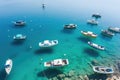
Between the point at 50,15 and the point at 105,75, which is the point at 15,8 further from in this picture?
the point at 105,75

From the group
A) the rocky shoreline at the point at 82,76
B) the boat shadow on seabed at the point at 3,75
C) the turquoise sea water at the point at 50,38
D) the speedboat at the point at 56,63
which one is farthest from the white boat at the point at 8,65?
the rocky shoreline at the point at 82,76

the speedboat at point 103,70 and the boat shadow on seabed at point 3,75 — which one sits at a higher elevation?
the speedboat at point 103,70

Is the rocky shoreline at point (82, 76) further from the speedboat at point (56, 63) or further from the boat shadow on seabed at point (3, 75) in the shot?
the boat shadow on seabed at point (3, 75)

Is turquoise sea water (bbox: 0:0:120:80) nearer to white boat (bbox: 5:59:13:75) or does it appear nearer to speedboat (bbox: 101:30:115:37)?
white boat (bbox: 5:59:13:75)

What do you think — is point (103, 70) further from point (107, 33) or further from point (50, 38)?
point (50, 38)

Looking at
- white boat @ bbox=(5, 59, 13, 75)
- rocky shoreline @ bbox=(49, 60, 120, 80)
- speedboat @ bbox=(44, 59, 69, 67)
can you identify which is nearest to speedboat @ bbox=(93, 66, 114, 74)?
rocky shoreline @ bbox=(49, 60, 120, 80)

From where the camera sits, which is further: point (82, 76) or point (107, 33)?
point (107, 33)

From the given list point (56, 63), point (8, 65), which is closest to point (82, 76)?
point (56, 63)

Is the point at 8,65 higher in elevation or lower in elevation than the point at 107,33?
lower

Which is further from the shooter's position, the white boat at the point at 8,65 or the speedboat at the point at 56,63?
the speedboat at the point at 56,63
